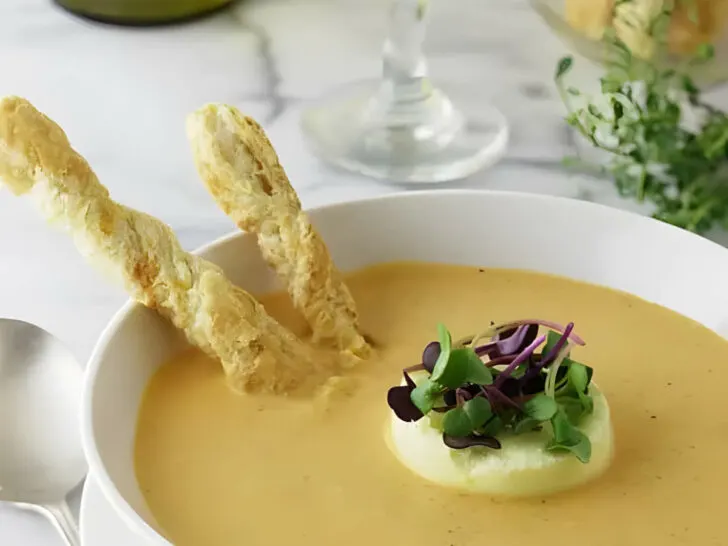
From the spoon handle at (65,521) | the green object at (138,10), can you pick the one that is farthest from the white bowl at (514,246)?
the green object at (138,10)

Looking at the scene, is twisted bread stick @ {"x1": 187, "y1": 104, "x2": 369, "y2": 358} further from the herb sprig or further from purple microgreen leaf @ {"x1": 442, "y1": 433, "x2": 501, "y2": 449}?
the herb sprig

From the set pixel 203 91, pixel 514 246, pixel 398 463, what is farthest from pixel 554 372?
pixel 203 91

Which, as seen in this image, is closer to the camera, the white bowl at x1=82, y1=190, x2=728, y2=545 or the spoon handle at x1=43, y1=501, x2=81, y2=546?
the spoon handle at x1=43, y1=501, x2=81, y2=546

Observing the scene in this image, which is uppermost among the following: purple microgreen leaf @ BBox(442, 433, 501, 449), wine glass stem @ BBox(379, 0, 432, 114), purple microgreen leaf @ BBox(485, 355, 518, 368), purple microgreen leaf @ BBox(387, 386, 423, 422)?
purple microgreen leaf @ BBox(485, 355, 518, 368)

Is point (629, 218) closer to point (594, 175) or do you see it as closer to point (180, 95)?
point (594, 175)

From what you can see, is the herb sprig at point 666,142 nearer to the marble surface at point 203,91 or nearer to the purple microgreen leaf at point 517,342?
the marble surface at point 203,91

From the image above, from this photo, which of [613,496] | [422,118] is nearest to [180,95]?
[422,118]

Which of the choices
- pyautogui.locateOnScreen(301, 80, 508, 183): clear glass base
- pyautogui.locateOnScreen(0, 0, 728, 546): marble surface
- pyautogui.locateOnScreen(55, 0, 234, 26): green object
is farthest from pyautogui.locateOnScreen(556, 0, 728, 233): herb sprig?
pyautogui.locateOnScreen(55, 0, 234, 26): green object
